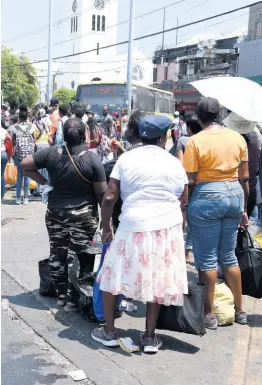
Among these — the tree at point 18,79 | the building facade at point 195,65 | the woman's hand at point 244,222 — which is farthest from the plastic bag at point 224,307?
the tree at point 18,79

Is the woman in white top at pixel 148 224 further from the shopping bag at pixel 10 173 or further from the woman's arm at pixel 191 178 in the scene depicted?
the shopping bag at pixel 10 173

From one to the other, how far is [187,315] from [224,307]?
24.1 inches

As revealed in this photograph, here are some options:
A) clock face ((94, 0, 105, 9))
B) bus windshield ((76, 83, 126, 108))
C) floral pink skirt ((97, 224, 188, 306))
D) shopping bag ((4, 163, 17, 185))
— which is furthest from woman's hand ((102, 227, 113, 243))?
clock face ((94, 0, 105, 9))

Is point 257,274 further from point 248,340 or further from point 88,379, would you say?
point 88,379

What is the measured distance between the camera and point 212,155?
163 inches

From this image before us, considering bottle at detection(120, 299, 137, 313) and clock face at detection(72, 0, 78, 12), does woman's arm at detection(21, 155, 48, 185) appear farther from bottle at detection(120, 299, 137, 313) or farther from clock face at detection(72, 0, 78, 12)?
clock face at detection(72, 0, 78, 12)

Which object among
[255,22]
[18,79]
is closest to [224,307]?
[255,22]

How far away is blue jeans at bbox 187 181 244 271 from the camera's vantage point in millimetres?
4137

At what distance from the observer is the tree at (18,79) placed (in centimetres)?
5790

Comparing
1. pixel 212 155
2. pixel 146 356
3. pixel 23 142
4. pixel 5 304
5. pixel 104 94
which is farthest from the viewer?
pixel 104 94

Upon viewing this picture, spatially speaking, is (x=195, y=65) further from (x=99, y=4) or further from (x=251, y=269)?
(x=251, y=269)

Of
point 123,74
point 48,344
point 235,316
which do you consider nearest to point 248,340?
point 235,316

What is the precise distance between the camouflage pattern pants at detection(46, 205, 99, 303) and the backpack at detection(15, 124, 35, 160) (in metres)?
4.93

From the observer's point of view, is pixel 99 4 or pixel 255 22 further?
pixel 99 4
